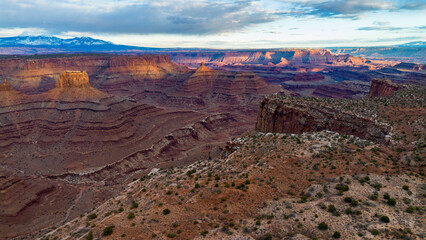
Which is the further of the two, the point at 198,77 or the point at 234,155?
the point at 198,77

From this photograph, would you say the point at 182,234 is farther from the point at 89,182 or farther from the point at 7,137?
the point at 7,137

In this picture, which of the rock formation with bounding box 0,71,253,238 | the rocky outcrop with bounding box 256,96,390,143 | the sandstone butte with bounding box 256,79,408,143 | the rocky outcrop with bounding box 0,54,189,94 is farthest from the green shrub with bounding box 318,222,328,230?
the rocky outcrop with bounding box 0,54,189,94

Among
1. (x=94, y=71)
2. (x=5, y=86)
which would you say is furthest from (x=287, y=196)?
(x=94, y=71)

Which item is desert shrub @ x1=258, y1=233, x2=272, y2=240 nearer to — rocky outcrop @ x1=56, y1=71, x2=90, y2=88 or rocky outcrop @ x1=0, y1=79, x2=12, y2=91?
rocky outcrop @ x1=56, y1=71, x2=90, y2=88

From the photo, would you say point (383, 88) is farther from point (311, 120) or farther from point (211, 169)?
point (211, 169)

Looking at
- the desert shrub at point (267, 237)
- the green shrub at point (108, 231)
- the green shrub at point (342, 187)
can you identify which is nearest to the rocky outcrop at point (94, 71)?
the green shrub at point (108, 231)

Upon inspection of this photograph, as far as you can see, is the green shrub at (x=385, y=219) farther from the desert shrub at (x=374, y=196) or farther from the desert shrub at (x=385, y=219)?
the desert shrub at (x=374, y=196)

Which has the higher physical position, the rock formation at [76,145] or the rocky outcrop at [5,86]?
the rocky outcrop at [5,86]

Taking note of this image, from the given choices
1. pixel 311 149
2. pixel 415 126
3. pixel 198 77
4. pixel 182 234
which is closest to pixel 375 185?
pixel 311 149
